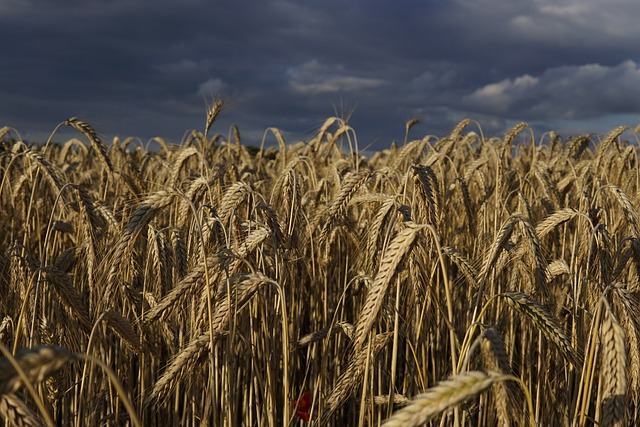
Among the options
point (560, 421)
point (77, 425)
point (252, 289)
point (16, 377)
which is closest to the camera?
point (16, 377)

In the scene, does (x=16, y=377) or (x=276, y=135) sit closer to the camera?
(x=16, y=377)

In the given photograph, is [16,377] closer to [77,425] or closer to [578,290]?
[77,425]

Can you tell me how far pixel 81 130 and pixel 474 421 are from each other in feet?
9.72

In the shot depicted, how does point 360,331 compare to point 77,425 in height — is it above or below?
above

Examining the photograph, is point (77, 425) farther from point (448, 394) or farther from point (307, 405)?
point (448, 394)

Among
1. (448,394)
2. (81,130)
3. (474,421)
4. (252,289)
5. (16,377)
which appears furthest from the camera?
(81,130)

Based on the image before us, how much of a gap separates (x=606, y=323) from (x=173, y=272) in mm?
1689

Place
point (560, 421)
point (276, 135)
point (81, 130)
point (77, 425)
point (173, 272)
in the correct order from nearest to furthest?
point (77, 425) < point (173, 272) < point (560, 421) < point (81, 130) < point (276, 135)

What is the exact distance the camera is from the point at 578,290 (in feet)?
9.59

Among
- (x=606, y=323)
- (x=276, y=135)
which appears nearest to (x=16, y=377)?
(x=606, y=323)

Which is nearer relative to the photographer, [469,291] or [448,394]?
[448,394]

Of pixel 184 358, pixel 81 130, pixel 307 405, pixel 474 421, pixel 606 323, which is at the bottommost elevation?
pixel 474 421

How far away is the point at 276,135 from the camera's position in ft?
25.8

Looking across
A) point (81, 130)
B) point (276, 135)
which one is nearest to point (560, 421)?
point (81, 130)
